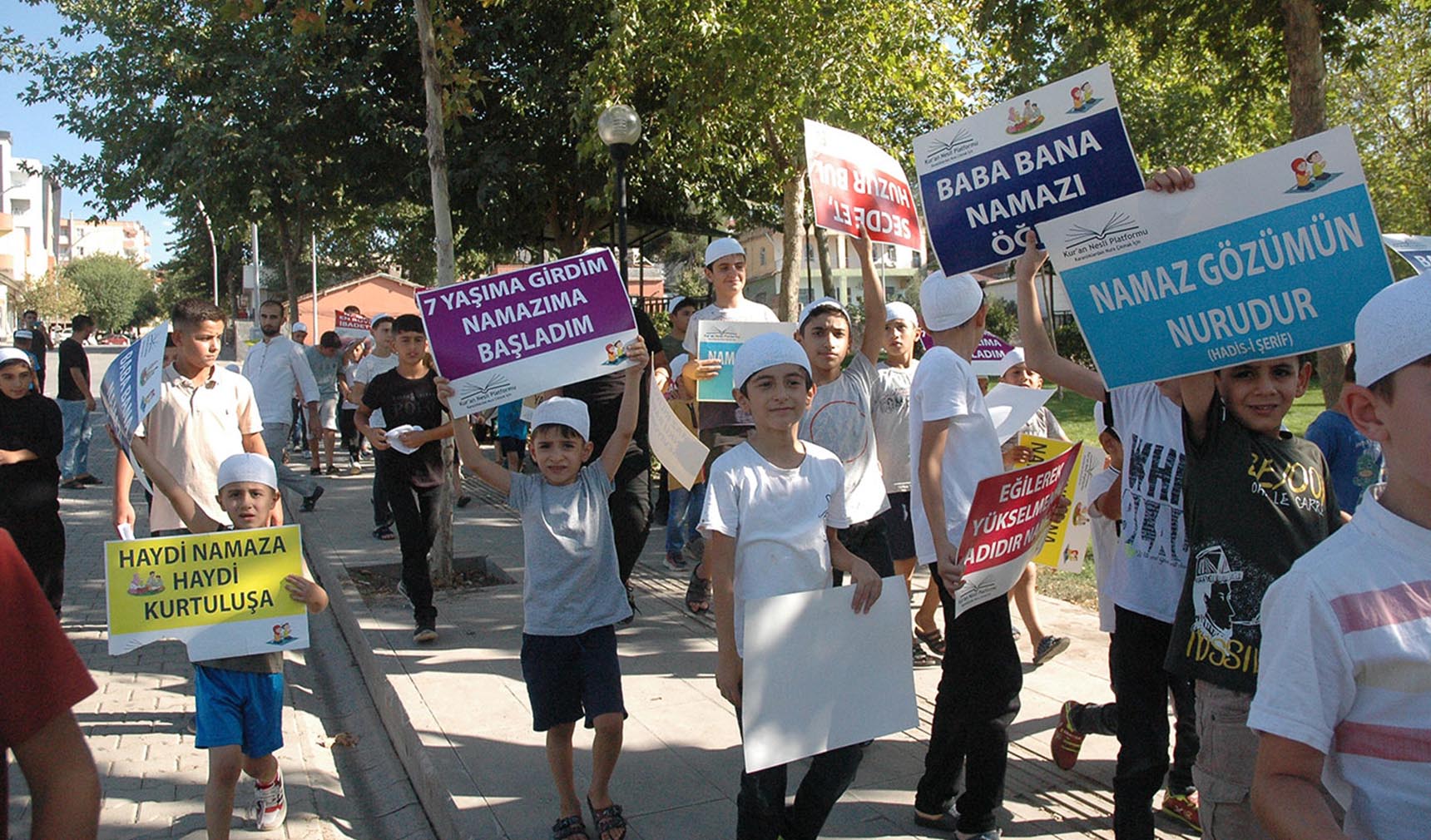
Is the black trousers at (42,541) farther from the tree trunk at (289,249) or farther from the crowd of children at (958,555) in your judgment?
the tree trunk at (289,249)

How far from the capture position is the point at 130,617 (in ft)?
13.0

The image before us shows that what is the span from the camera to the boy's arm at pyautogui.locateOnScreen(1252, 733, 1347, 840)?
64.1 inches

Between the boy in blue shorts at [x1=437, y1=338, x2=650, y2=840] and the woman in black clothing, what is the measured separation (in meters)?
3.73

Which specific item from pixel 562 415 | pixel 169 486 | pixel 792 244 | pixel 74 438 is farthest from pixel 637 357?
pixel 74 438

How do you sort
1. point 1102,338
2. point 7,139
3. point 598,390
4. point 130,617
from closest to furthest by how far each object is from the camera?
point 1102,338, point 130,617, point 598,390, point 7,139

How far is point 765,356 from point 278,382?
8.31 meters

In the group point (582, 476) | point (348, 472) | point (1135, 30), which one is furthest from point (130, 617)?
point (1135, 30)

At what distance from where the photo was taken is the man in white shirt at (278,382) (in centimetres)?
1008

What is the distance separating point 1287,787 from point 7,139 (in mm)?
107407

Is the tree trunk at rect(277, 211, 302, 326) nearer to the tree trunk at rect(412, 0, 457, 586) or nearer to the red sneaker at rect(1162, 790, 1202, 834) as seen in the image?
the tree trunk at rect(412, 0, 457, 586)

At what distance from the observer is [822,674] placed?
3182mm

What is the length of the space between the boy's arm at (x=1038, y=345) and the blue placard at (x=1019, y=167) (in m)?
0.29

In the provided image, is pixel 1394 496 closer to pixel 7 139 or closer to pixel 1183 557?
pixel 1183 557

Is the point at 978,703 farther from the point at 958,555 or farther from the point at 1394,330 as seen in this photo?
the point at 1394,330
